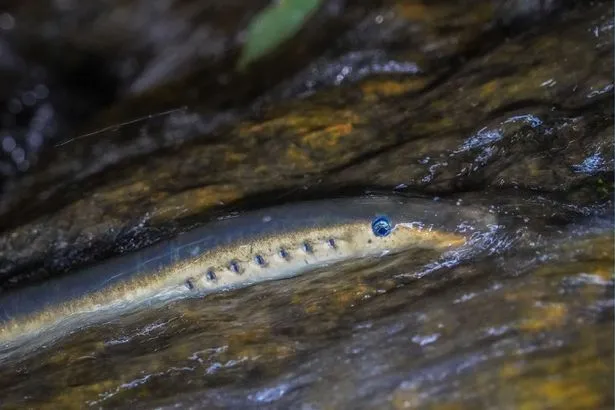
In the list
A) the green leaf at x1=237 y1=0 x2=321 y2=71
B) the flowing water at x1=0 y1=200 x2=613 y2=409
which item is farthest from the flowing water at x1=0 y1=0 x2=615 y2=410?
the green leaf at x1=237 y1=0 x2=321 y2=71

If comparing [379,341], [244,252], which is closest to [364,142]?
[244,252]

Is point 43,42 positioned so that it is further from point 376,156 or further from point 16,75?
point 376,156

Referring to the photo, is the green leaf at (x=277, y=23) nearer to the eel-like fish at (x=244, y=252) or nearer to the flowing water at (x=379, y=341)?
the eel-like fish at (x=244, y=252)

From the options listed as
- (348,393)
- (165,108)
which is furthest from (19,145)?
(348,393)

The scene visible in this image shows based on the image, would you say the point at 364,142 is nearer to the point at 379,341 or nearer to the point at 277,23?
the point at 277,23

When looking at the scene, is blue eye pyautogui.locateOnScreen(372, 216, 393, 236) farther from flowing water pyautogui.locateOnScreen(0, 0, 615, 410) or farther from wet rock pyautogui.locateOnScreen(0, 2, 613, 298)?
wet rock pyautogui.locateOnScreen(0, 2, 613, 298)

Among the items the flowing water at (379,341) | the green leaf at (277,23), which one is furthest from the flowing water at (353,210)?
the green leaf at (277,23)
